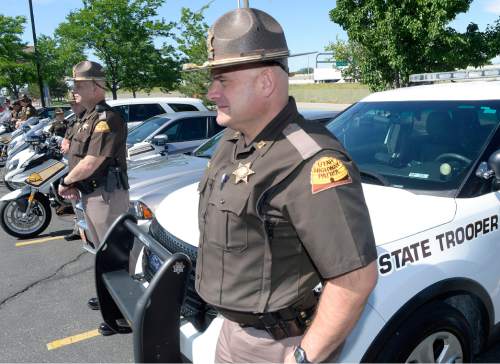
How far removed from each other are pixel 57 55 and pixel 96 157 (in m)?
21.1

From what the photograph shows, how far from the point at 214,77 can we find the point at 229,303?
2.57 ft

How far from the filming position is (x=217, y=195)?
63.6 inches

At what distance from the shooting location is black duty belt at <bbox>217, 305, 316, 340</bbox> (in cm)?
160

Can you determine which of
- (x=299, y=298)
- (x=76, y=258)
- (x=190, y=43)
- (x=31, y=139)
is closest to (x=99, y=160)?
(x=76, y=258)

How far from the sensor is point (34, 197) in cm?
620

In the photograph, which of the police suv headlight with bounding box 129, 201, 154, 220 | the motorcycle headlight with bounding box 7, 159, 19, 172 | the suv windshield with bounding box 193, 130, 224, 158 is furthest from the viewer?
the motorcycle headlight with bounding box 7, 159, 19, 172

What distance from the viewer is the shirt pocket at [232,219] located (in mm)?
1504

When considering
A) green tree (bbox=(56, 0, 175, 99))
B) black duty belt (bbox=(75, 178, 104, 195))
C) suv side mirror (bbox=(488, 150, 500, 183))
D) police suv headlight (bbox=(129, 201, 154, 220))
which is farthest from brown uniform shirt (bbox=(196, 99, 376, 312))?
green tree (bbox=(56, 0, 175, 99))

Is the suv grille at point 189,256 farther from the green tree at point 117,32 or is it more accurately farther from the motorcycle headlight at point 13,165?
the green tree at point 117,32

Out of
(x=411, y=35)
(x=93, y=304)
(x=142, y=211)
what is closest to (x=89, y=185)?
(x=142, y=211)

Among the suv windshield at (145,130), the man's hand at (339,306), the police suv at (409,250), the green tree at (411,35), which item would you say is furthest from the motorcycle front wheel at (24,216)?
the green tree at (411,35)

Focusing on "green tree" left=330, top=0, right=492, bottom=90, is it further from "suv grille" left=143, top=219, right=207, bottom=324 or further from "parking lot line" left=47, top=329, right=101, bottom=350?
"suv grille" left=143, top=219, right=207, bottom=324

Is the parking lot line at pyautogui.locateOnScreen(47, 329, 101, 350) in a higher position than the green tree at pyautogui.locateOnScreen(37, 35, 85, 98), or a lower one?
lower

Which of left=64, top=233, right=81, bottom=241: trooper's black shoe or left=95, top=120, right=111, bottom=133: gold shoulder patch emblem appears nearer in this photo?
left=95, top=120, right=111, bottom=133: gold shoulder patch emblem
